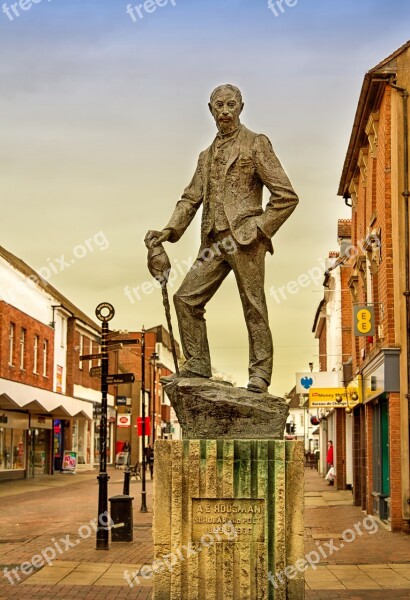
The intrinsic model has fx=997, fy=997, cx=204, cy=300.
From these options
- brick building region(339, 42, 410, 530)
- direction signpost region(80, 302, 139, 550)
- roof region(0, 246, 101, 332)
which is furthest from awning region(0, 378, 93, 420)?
direction signpost region(80, 302, 139, 550)

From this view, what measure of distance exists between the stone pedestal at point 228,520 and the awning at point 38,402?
26997mm

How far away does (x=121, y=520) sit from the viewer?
17.7 metres

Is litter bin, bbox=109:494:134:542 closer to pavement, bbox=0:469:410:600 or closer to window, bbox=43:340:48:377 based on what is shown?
pavement, bbox=0:469:410:600

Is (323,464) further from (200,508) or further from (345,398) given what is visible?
(200,508)

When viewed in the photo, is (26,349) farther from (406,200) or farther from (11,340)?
(406,200)

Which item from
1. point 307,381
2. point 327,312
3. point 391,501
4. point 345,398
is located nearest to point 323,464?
point 327,312

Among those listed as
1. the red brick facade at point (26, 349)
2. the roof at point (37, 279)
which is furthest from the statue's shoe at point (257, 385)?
the roof at point (37, 279)

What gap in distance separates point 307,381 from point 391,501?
16110mm

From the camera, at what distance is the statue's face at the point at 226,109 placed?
9.01 metres

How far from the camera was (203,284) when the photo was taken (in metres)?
9.02

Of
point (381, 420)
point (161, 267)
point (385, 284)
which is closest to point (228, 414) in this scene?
point (161, 267)

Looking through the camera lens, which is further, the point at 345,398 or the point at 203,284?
the point at 345,398

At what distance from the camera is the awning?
35625 millimetres

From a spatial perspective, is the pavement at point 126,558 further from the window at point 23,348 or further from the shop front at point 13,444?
the window at point 23,348
